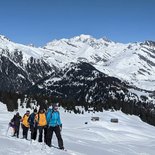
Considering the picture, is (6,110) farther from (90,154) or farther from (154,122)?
(154,122)

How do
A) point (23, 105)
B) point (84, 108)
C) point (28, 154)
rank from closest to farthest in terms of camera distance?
point (28, 154) → point (23, 105) → point (84, 108)

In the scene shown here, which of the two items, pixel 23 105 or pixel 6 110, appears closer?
pixel 6 110

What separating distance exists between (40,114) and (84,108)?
377 feet

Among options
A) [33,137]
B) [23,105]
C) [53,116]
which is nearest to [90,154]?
[33,137]

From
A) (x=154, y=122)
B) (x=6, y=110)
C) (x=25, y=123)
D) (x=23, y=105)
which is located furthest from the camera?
(x=154, y=122)

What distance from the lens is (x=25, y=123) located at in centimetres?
2967

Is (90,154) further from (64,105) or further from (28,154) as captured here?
(64,105)

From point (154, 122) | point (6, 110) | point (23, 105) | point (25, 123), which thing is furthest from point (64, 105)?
point (25, 123)

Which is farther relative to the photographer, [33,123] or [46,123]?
[33,123]

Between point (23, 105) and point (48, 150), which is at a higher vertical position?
point (23, 105)

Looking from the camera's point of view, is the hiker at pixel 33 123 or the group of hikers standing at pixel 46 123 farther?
the hiker at pixel 33 123

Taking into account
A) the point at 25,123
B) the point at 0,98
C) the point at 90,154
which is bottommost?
the point at 90,154

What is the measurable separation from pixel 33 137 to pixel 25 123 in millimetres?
2471

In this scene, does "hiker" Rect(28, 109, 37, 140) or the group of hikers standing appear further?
"hiker" Rect(28, 109, 37, 140)
